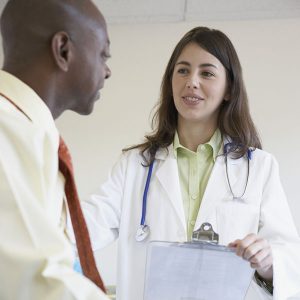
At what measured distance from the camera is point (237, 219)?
1182 millimetres

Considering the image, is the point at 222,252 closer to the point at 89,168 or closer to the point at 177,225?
the point at 177,225

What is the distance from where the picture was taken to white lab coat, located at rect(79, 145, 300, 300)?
117 cm

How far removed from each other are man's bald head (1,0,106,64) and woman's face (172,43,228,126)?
0.65m

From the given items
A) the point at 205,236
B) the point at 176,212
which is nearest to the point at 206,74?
the point at 176,212

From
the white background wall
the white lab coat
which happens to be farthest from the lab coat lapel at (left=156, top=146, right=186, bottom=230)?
the white background wall

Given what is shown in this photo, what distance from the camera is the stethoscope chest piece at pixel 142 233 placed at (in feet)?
3.88

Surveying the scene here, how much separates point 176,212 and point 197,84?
0.38 m

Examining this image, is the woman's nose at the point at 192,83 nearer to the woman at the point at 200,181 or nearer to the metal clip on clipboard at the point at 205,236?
the woman at the point at 200,181

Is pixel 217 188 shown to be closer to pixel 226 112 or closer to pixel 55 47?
pixel 226 112

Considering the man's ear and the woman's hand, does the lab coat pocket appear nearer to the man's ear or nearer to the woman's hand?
the woman's hand

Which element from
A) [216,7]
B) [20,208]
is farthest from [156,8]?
[20,208]

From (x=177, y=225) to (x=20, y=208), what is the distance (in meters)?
0.79

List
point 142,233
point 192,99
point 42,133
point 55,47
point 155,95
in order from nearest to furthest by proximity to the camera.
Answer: point 42,133 → point 55,47 → point 142,233 → point 192,99 → point 155,95

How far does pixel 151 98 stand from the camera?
2523 mm
